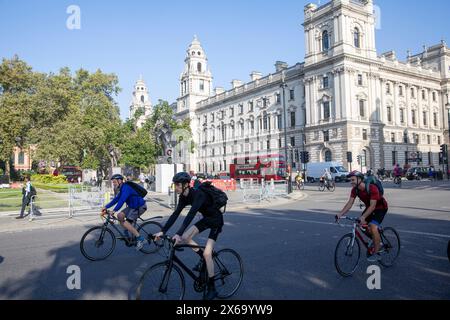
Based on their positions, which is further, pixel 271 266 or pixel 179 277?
pixel 271 266

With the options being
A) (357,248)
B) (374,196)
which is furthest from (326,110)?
(357,248)

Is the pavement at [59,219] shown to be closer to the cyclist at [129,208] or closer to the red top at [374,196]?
the cyclist at [129,208]

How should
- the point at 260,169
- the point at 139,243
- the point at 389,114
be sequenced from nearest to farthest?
the point at 139,243, the point at 260,169, the point at 389,114

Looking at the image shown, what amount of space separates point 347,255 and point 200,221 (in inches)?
106

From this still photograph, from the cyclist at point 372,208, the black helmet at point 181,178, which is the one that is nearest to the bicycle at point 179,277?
the black helmet at point 181,178

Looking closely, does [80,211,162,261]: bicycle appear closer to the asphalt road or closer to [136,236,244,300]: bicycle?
the asphalt road

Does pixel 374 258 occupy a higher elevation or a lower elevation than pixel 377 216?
lower

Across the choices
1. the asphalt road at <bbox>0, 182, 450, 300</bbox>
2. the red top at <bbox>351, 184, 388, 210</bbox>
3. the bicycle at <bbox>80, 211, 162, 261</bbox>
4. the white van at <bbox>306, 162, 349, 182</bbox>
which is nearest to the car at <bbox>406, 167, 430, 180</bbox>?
the white van at <bbox>306, 162, 349, 182</bbox>

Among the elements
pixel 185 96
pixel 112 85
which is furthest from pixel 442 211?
pixel 185 96

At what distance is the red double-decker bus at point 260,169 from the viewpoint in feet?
160

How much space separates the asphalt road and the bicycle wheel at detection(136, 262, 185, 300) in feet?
1.25

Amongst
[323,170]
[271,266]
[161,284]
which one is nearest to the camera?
[161,284]

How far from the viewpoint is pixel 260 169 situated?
50.8 metres

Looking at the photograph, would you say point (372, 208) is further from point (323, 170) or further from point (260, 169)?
point (260, 169)
